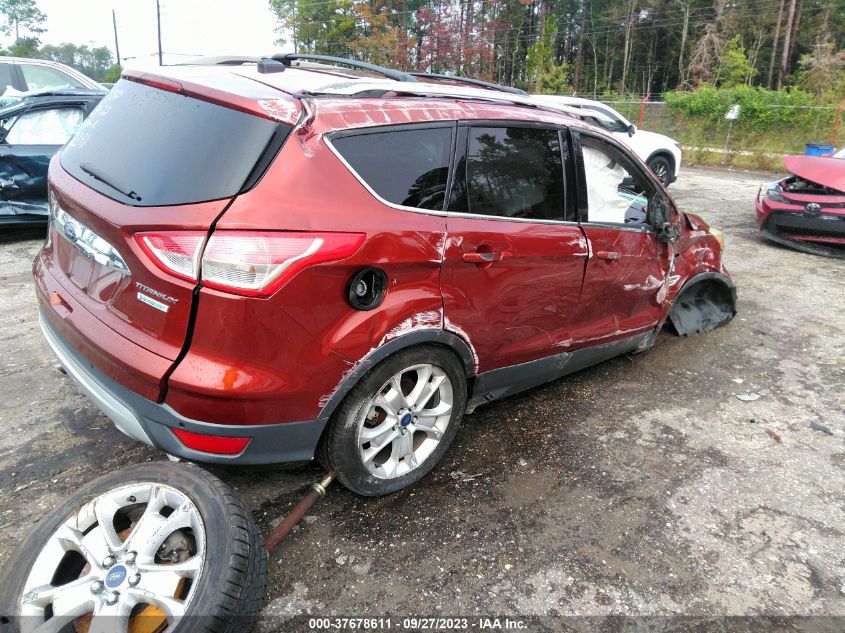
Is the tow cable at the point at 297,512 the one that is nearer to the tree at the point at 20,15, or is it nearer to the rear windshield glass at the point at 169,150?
the rear windshield glass at the point at 169,150

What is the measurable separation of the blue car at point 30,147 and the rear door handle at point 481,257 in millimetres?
5738

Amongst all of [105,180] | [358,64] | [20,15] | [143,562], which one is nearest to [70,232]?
[105,180]

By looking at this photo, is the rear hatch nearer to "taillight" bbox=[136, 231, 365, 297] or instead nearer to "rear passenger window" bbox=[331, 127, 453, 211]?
"taillight" bbox=[136, 231, 365, 297]

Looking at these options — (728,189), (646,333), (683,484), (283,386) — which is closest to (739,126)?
(728,189)

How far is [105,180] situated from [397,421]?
1540 millimetres

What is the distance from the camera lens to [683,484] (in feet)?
9.59

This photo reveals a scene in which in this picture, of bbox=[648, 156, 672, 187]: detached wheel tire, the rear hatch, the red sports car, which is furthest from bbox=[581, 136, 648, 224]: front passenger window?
bbox=[648, 156, 672, 187]: detached wheel tire

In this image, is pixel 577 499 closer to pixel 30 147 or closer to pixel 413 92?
pixel 413 92

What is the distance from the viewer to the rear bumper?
212 centimetres

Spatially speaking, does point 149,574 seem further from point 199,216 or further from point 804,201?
point 804,201

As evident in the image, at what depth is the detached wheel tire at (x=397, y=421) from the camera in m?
2.39

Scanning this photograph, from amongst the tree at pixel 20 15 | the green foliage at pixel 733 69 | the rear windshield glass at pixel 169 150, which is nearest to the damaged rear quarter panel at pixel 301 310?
the rear windshield glass at pixel 169 150

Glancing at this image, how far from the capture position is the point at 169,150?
2234 mm

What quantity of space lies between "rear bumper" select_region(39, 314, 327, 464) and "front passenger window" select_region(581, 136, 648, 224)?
6.45ft
